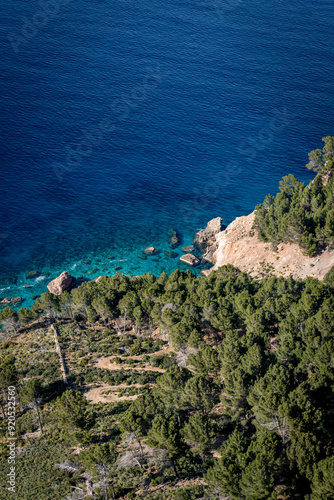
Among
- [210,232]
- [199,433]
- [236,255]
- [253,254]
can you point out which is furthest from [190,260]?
[199,433]

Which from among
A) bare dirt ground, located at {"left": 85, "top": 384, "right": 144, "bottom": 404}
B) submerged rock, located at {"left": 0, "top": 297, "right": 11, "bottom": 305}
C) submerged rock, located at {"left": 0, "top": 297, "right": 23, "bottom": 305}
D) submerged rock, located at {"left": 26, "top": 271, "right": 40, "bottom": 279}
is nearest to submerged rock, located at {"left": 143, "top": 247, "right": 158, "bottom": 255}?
submerged rock, located at {"left": 26, "top": 271, "right": 40, "bottom": 279}

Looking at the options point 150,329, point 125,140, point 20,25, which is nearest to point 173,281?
point 150,329

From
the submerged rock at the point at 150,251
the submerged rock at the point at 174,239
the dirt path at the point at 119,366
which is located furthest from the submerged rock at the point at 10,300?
the submerged rock at the point at 174,239

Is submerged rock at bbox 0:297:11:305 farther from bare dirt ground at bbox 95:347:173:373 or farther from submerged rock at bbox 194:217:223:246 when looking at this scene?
submerged rock at bbox 194:217:223:246
